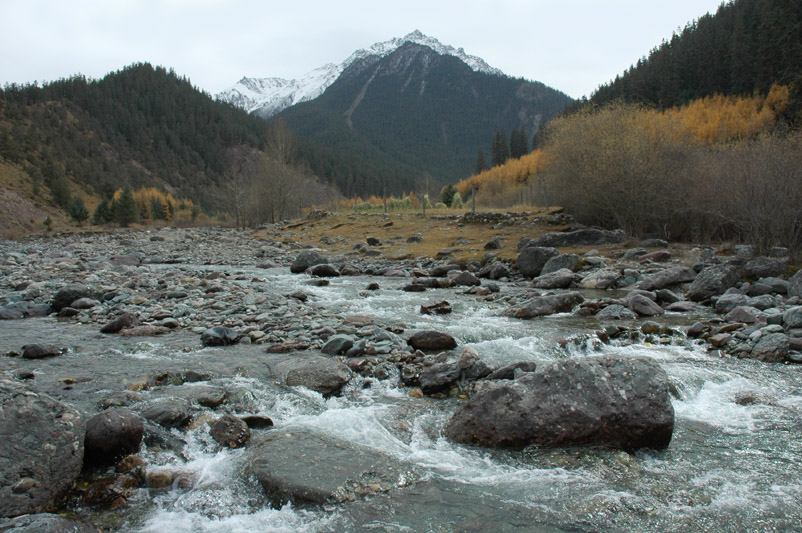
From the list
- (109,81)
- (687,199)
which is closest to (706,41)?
(687,199)

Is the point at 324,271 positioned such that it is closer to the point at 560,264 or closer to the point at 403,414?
the point at 560,264

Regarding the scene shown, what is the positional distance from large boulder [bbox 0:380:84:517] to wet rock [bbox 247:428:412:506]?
1627 millimetres

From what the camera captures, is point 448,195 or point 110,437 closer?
point 110,437

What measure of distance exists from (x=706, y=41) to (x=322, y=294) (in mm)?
91227

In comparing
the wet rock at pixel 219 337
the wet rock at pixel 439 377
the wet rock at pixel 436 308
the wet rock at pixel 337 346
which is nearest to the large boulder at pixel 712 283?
the wet rock at pixel 436 308

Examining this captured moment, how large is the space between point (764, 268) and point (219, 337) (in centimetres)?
1577

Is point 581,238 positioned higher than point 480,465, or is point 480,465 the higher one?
point 581,238

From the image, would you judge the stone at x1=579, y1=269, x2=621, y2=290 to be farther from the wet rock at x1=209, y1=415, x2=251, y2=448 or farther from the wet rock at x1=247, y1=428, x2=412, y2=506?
the wet rock at x1=209, y1=415, x2=251, y2=448

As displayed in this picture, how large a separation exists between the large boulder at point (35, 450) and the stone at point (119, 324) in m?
5.91

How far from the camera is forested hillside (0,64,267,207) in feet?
370

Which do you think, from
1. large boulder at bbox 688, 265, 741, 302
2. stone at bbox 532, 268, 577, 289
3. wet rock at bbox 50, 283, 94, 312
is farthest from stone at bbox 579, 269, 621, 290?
wet rock at bbox 50, 283, 94, 312

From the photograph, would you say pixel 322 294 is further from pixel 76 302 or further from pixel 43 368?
pixel 43 368

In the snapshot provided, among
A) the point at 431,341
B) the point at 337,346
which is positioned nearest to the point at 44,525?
the point at 337,346

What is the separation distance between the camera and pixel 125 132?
157000 mm
